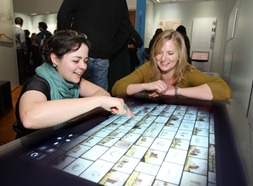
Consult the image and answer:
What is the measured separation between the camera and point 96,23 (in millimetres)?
1757

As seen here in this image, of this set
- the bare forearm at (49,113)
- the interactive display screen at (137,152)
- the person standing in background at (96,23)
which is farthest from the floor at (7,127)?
the interactive display screen at (137,152)

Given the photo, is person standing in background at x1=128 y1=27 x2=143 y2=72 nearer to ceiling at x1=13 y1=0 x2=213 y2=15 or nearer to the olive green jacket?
the olive green jacket

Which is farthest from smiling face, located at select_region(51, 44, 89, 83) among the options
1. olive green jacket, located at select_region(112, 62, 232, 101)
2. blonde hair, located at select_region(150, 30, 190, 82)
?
blonde hair, located at select_region(150, 30, 190, 82)

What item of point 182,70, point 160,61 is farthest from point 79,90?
point 182,70

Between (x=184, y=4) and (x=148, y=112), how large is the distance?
23.4 feet

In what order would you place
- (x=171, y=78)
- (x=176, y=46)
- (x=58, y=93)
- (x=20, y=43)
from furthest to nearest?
(x=20, y=43) → (x=171, y=78) → (x=176, y=46) → (x=58, y=93)

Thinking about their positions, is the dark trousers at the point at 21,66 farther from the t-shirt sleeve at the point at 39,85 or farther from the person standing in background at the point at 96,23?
the t-shirt sleeve at the point at 39,85

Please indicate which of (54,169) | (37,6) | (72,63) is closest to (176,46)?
(72,63)

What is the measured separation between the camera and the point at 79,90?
46.2 inches

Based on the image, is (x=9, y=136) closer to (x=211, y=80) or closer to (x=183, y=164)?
(x=211, y=80)

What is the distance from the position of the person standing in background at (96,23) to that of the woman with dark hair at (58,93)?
71 centimetres

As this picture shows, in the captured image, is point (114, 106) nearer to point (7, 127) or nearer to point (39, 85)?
point (39, 85)

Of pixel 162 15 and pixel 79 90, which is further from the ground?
pixel 162 15

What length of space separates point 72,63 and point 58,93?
0.15 meters
